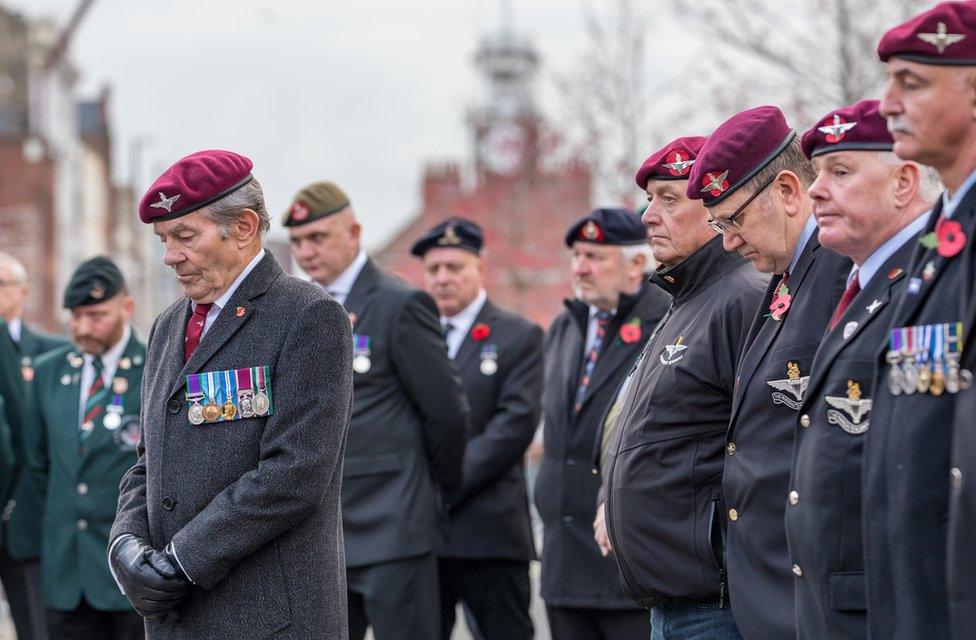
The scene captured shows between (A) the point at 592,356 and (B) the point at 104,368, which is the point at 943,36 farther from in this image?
(B) the point at 104,368

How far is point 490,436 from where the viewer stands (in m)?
7.61

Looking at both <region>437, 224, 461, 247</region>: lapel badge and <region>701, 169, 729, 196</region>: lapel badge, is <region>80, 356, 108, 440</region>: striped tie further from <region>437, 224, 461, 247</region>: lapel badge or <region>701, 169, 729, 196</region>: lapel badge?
<region>701, 169, 729, 196</region>: lapel badge

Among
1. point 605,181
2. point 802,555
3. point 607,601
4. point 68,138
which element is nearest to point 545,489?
point 607,601

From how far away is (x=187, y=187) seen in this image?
4.37 metres

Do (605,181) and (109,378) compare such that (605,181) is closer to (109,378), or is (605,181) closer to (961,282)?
(109,378)

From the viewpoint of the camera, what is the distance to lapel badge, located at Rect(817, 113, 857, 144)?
11.9ft

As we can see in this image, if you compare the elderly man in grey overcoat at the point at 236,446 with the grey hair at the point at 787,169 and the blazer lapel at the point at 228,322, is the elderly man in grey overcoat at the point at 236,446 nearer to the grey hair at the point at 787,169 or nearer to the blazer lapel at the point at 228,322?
the blazer lapel at the point at 228,322

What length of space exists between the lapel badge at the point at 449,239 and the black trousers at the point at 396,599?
223cm

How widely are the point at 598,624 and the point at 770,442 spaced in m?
2.48

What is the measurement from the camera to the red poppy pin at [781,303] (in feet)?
13.1

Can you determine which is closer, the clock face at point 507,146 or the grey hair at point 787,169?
the grey hair at point 787,169

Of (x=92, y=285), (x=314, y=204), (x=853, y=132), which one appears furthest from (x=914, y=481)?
(x=92, y=285)

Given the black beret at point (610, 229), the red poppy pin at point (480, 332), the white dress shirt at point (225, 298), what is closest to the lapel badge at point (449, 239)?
the red poppy pin at point (480, 332)

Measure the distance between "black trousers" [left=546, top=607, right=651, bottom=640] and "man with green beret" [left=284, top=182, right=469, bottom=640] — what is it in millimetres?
668
